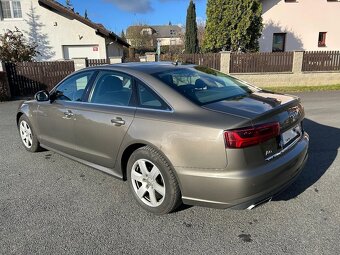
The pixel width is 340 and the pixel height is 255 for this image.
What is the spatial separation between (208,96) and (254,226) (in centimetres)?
137

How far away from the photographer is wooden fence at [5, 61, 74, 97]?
41.9 ft

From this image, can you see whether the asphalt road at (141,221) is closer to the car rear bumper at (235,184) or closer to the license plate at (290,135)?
the car rear bumper at (235,184)

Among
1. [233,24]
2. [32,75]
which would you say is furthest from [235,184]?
[233,24]

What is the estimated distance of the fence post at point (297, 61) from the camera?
573 inches

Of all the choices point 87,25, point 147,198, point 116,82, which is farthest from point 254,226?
point 87,25

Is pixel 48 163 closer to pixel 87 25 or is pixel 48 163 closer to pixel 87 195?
pixel 87 195

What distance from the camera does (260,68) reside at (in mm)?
14625

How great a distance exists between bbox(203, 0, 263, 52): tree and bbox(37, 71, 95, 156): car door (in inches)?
538

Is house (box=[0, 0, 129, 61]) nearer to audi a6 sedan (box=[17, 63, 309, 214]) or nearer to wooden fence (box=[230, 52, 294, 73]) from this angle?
wooden fence (box=[230, 52, 294, 73])

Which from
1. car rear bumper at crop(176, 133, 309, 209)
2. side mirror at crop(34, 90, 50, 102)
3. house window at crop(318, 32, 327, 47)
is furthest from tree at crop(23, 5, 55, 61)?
car rear bumper at crop(176, 133, 309, 209)

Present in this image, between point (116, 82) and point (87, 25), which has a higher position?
point (87, 25)

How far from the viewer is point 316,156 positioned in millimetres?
4594

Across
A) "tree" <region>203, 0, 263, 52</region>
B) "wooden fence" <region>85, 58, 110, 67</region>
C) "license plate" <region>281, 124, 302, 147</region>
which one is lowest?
"license plate" <region>281, 124, 302, 147</region>

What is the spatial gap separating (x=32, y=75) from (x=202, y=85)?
1173 centimetres
